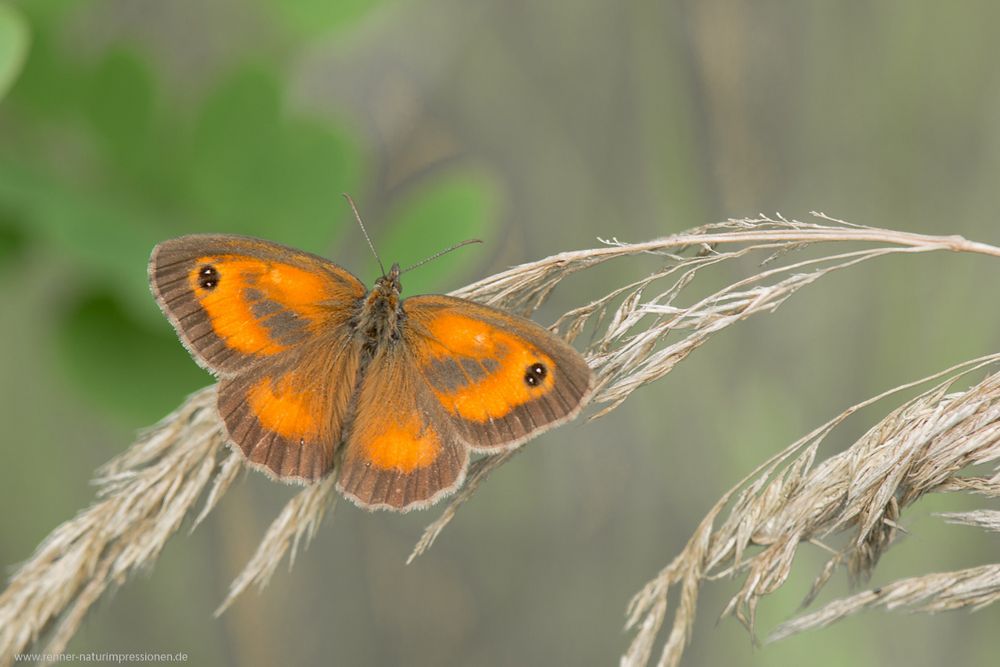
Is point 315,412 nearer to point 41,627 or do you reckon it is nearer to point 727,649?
point 41,627

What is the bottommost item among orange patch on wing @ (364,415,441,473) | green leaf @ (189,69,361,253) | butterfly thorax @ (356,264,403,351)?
orange patch on wing @ (364,415,441,473)

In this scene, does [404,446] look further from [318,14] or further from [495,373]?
[318,14]

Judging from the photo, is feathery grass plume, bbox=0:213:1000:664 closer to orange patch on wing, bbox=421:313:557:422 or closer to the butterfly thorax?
orange patch on wing, bbox=421:313:557:422

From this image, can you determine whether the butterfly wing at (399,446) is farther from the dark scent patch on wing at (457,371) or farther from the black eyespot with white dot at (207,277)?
the black eyespot with white dot at (207,277)

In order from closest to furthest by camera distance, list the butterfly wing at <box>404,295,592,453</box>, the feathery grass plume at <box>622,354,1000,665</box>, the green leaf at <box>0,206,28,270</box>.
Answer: the feathery grass plume at <box>622,354,1000,665</box> < the butterfly wing at <box>404,295,592,453</box> < the green leaf at <box>0,206,28,270</box>

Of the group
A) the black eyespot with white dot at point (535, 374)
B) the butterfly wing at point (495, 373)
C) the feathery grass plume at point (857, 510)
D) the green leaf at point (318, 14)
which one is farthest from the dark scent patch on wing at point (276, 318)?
the feathery grass plume at point (857, 510)

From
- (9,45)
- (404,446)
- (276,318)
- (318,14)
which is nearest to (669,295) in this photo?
(404,446)

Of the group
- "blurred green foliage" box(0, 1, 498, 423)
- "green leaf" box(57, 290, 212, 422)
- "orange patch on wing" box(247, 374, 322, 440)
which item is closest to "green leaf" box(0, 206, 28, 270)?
"blurred green foliage" box(0, 1, 498, 423)
